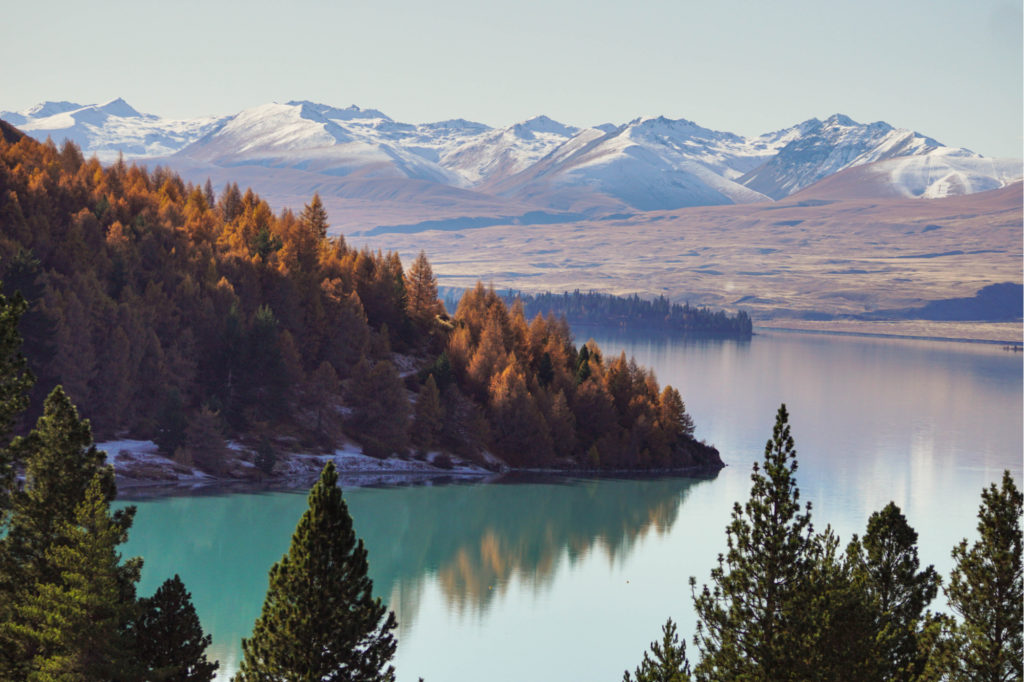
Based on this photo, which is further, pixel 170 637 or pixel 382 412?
pixel 382 412

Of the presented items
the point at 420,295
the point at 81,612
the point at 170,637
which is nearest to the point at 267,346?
the point at 420,295

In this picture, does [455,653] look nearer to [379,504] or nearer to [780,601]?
[780,601]

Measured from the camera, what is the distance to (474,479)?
117m

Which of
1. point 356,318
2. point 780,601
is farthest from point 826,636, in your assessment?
point 356,318

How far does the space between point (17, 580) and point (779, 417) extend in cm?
2025

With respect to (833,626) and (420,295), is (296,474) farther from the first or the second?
(833,626)

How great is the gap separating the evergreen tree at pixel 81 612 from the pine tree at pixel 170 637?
1.33m

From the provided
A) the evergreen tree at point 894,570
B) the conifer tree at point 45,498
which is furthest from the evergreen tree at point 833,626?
the conifer tree at point 45,498

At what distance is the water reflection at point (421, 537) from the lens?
74.2 metres

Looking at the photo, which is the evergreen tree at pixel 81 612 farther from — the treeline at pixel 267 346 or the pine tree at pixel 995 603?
the treeline at pixel 267 346

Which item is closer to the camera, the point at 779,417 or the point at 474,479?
the point at 779,417

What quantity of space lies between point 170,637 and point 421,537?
205 ft

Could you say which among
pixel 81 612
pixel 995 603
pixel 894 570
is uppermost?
pixel 81 612

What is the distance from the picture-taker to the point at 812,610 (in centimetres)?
3044
